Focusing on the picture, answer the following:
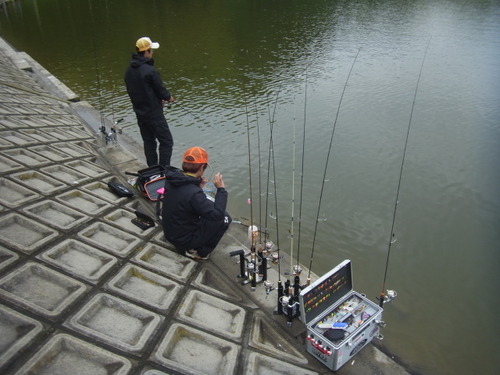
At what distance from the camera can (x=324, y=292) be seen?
3.45 metres

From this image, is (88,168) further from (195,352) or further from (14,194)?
(195,352)

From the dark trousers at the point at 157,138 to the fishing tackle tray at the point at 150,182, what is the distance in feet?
1.26

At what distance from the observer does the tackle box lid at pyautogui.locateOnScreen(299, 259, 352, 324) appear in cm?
329

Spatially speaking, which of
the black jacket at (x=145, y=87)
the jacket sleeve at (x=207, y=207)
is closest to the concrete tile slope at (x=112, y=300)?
the jacket sleeve at (x=207, y=207)

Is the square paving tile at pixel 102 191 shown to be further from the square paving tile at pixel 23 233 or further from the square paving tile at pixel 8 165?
the square paving tile at pixel 23 233

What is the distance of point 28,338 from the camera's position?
2.80 m

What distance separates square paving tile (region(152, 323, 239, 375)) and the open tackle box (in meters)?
0.70

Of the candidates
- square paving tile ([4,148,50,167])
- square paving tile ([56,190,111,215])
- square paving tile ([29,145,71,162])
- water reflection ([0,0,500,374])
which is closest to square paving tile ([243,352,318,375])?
water reflection ([0,0,500,374])

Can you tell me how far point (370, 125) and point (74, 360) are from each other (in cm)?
847

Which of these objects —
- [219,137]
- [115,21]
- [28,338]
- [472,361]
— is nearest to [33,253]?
[28,338]

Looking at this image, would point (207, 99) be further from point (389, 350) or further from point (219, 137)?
point (389, 350)

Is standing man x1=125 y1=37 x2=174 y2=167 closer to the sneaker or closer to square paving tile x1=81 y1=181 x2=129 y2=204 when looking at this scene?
square paving tile x1=81 y1=181 x2=129 y2=204

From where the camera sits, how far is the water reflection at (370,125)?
198 inches

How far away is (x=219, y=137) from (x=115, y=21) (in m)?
18.7
